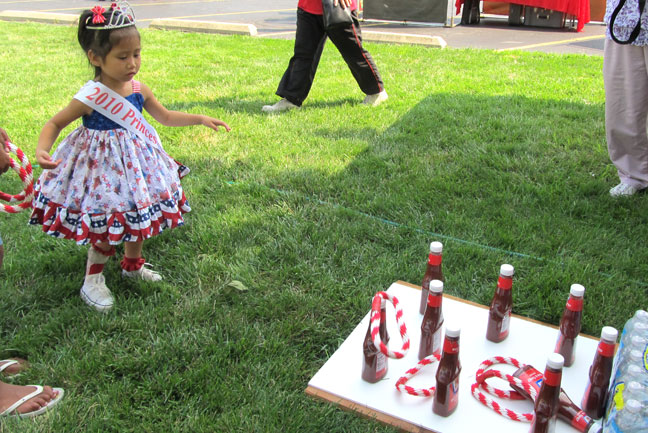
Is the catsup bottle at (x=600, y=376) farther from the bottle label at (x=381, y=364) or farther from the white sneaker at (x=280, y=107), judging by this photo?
the white sneaker at (x=280, y=107)

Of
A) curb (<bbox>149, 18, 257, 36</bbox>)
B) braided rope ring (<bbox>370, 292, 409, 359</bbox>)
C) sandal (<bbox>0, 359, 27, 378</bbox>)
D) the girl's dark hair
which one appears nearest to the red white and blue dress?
the girl's dark hair

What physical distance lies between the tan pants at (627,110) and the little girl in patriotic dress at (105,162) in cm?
304

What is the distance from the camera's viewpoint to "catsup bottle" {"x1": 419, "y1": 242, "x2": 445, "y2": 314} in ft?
8.61

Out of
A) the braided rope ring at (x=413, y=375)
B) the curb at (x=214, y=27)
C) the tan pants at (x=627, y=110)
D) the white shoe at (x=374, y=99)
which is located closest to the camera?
the braided rope ring at (x=413, y=375)

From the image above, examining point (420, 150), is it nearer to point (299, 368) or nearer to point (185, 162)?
point (185, 162)

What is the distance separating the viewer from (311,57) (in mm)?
5953

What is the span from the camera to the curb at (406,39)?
9547mm

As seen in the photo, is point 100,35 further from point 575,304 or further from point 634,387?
point 634,387

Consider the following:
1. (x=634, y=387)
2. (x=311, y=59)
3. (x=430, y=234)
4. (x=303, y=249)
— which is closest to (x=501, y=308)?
(x=634, y=387)

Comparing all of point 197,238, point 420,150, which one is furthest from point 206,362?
point 420,150

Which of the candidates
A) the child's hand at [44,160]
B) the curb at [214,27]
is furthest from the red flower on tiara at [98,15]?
the curb at [214,27]

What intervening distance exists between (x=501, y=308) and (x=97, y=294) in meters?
1.96

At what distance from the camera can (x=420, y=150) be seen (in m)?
4.80

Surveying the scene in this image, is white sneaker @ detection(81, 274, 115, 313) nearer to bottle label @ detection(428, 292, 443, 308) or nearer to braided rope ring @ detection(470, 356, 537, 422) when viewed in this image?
bottle label @ detection(428, 292, 443, 308)
